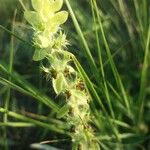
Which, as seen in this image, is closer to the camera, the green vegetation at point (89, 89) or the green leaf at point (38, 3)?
the green leaf at point (38, 3)

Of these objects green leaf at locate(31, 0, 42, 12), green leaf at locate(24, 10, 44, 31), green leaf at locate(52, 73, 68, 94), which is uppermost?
green leaf at locate(31, 0, 42, 12)

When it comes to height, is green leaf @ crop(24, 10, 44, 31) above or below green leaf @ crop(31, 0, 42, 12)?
below

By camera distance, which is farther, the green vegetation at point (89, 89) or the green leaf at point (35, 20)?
the green vegetation at point (89, 89)

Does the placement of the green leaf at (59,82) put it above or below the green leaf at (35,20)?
below

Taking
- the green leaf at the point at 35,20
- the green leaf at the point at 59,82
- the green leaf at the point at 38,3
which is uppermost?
the green leaf at the point at 38,3

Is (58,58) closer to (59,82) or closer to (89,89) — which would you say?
(59,82)

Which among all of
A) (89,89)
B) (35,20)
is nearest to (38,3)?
(35,20)

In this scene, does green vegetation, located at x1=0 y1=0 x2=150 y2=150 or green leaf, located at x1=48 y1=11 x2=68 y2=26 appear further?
green vegetation, located at x1=0 y1=0 x2=150 y2=150

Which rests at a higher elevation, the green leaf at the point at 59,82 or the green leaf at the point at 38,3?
the green leaf at the point at 38,3
